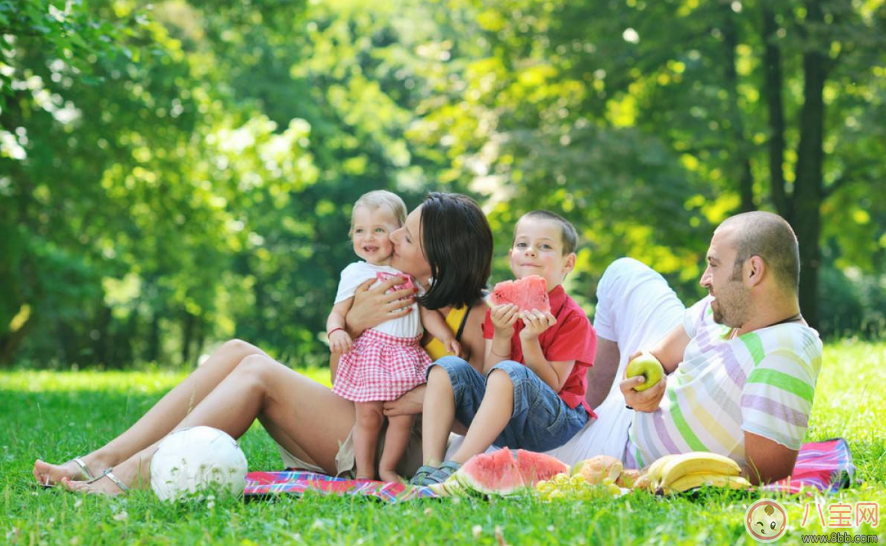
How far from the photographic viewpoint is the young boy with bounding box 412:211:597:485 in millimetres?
4117

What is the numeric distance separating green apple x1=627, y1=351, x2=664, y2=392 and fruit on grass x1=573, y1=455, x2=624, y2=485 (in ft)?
1.22

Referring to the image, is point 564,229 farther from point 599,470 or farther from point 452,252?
point 599,470

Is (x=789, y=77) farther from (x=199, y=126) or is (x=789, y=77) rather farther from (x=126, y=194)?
(x=126, y=194)

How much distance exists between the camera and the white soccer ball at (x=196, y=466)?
3.71 meters

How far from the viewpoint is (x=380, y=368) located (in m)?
4.56

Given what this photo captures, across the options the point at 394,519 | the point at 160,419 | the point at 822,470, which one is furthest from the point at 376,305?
the point at 822,470

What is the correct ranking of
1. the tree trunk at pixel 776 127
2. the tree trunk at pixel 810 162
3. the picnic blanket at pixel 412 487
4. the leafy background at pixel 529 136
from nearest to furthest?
the picnic blanket at pixel 412 487 → the leafy background at pixel 529 136 → the tree trunk at pixel 810 162 → the tree trunk at pixel 776 127

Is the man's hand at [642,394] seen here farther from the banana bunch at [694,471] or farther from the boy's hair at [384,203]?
the boy's hair at [384,203]

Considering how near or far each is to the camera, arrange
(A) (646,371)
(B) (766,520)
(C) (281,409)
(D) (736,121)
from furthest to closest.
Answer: (D) (736,121) < (C) (281,409) < (A) (646,371) < (B) (766,520)

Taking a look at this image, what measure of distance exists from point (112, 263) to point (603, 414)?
16124 millimetres

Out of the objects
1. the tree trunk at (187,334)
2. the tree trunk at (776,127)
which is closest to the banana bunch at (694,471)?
the tree trunk at (776,127)

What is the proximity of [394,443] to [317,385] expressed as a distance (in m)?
0.48

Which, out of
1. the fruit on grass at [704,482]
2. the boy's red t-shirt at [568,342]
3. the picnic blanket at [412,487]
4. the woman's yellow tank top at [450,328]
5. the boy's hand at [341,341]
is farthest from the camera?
the woman's yellow tank top at [450,328]

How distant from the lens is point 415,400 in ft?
14.7
